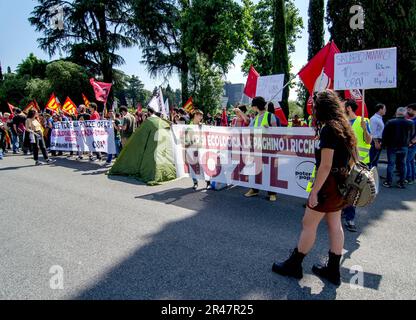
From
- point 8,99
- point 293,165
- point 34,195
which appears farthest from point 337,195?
point 8,99

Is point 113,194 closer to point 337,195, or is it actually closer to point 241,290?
point 241,290

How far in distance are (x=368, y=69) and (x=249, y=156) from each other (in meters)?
2.72

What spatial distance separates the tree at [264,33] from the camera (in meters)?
35.7

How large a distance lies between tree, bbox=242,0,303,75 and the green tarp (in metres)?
30.1

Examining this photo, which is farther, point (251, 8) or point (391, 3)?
point (251, 8)

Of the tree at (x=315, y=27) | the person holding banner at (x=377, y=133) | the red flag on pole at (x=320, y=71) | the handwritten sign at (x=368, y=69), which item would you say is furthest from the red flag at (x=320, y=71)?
the tree at (x=315, y=27)

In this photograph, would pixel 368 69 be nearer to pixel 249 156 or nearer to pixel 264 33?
pixel 249 156

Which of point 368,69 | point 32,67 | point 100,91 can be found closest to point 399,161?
point 368,69

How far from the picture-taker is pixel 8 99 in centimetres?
3862

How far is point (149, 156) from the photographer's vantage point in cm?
795

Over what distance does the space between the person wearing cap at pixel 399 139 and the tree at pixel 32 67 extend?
140 ft

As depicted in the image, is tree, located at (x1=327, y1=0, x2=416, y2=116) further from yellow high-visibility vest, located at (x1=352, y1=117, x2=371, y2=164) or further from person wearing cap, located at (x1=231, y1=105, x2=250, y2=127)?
yellow high-visibility vest, located at (x1=352, y1=117, x2=371, y2=164)

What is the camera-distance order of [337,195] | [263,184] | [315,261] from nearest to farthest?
1. [337,195]
2. [315,261]
3. [263,184]

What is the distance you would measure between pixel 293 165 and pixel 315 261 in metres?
2.22
